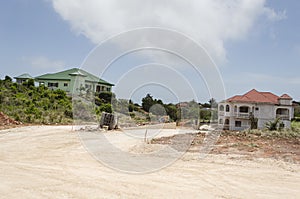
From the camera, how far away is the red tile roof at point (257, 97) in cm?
2862

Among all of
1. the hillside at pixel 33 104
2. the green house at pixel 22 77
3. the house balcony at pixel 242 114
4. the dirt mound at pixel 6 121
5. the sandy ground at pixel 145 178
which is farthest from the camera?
the green house at pixel 22 77

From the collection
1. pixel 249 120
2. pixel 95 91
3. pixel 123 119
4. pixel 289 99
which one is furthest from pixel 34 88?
pixel 289 99

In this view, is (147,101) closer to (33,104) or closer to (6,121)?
(6,121)

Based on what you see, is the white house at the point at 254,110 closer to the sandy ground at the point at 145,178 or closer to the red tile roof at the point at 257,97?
the red tile roof at the point at 257,97

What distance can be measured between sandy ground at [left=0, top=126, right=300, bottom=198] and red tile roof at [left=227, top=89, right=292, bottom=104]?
70.7ft

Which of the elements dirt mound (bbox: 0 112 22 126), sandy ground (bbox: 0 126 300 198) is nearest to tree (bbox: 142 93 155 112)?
sandy ground (bbox: 0 126 300 198)

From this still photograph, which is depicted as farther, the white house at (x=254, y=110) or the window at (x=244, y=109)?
A: the window at (x=244, y=109)

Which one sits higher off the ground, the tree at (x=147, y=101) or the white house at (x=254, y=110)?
the white house at (x=254, y=110)

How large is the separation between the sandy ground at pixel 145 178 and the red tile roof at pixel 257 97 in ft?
70.7

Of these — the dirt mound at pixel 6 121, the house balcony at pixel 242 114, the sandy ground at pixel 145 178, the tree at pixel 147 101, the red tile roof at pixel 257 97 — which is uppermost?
the red tile roof at pixel 257 97

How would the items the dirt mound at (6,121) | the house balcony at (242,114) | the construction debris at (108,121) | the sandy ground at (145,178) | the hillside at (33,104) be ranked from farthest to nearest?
the house balcony at (242,114)
the hillside at (33,104)
the dirt mound at (6,121)
the construction debris at (108,121)
the sandy ground at (145,178)

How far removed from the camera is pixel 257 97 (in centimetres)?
2955

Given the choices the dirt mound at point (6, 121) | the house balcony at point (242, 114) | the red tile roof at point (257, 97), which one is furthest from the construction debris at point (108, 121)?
the red tile roof at point (257, 97)

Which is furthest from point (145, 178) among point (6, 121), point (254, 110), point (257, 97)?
point (257, 97)
